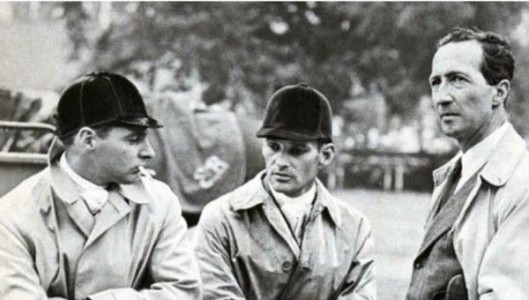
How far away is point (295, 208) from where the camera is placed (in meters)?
2.29

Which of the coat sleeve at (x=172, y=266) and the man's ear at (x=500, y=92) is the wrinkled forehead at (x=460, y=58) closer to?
the man's ear at (x=500, y=92)

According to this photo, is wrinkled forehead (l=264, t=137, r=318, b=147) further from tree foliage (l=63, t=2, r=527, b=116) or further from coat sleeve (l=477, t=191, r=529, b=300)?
tree foliage (l=63, t=2, r=527, b=116)

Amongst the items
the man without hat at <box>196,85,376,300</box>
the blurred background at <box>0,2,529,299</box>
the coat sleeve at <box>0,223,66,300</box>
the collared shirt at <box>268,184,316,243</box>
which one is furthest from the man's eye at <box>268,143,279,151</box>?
the blurred background at <box>0,2,529,299</box>

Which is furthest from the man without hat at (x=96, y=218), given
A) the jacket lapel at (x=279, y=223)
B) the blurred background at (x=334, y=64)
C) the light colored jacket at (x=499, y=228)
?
the blurred background at (x=334, y=64)

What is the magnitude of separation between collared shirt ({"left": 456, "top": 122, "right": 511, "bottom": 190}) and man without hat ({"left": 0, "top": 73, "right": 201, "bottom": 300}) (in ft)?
2.27

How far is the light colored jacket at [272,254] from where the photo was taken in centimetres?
222

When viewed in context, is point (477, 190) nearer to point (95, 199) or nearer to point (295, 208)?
point (295, 208)

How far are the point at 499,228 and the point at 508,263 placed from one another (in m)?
0.08

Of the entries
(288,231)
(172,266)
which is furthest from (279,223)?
(172,266)

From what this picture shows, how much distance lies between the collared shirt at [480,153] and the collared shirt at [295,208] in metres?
0.55

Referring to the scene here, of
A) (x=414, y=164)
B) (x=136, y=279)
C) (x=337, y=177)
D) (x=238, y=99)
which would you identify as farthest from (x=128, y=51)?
(x=136, y=279)

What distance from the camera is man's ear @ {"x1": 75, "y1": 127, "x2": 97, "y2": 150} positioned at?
1913 millimetres

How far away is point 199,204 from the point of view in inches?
145

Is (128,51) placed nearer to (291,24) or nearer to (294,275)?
(291,24)
